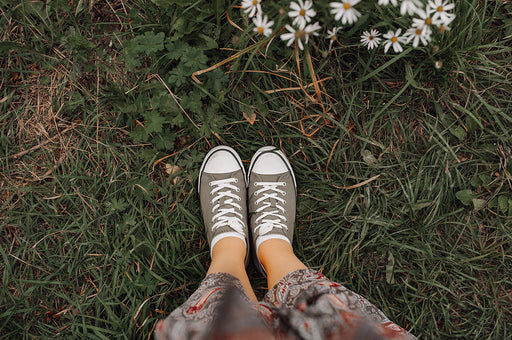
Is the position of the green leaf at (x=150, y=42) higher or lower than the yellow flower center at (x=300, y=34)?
lower

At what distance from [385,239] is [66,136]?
1692 millimetres

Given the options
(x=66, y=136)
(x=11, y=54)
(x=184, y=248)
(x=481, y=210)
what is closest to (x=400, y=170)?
(x=481, y=210)

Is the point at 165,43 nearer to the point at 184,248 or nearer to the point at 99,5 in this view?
the point at 99,5

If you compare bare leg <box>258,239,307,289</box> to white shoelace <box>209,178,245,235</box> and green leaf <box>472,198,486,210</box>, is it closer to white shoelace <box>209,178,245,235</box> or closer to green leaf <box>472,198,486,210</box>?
white shoelace <box>209,178,245,235</box>

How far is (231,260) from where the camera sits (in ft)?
5.00

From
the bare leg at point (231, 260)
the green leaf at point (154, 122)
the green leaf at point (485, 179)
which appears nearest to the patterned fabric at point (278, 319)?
the bare leg at point (231, 260)

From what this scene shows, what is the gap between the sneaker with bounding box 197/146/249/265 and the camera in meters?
1.68

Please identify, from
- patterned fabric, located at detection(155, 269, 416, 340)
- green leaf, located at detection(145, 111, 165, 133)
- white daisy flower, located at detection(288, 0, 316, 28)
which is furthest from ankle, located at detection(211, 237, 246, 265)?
white daisy flower, located at detection(288, 0, 316, 28)

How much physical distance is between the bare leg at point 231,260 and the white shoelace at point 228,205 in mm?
79

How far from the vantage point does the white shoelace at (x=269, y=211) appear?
170 centimetres

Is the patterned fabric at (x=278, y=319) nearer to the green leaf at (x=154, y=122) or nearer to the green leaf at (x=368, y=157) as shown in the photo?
the green leaf at (x=368, y=157)

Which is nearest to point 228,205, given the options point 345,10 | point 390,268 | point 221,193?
point 221,193

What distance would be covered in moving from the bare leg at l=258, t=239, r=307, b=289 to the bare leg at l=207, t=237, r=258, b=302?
0.10m

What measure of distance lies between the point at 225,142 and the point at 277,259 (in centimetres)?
64
